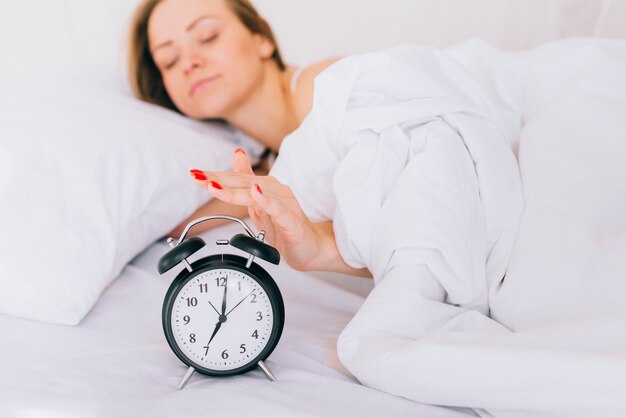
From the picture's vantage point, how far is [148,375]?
3.22 ft

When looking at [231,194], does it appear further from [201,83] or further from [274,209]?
[201,83]

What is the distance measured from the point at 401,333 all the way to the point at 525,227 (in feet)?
1.01

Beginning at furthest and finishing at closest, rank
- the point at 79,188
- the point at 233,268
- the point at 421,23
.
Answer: the point at 421,23, the point at 79,188, the point at 233,268

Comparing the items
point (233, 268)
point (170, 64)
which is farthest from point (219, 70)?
point (233, 268)

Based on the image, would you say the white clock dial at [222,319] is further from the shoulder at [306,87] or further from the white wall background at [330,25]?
the white wall background at [330,25]

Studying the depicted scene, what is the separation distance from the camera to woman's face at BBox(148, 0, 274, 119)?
175cm

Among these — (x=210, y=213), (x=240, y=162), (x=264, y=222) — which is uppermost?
(x=240, y=162)

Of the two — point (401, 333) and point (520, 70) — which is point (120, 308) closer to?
point (401, 333)

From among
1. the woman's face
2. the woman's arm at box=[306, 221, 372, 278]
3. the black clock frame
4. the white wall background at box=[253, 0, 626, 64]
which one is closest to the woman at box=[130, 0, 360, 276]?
the woman's face

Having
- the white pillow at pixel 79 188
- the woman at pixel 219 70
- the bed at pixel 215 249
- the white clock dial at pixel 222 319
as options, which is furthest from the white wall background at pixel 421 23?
the white clock dial at pixel 222 319

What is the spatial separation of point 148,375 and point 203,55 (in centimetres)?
99

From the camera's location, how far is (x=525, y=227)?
3.67 ft

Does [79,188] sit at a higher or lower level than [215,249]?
higher

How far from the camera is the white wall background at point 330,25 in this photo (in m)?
1.99
